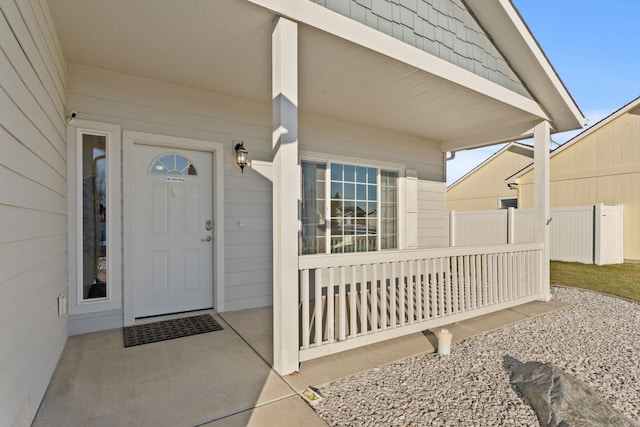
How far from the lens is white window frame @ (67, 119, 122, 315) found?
9.82ft

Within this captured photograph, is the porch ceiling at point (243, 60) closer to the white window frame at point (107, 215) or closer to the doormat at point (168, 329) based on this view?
the white window frame at point (107, 215)

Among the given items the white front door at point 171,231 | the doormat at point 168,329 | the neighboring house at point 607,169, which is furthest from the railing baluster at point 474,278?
the neighboring house at point 607,169

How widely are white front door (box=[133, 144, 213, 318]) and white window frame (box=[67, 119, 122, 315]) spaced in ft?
0.63

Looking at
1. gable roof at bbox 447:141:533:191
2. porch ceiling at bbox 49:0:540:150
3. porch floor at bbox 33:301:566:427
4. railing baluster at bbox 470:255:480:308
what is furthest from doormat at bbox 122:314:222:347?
gable roof at bbox 447:141:533:191

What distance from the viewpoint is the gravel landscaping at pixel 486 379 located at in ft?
6.29

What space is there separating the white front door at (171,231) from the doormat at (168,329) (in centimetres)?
25

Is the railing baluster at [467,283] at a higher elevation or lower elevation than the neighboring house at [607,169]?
lower

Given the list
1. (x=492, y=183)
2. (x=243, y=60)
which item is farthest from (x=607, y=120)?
(x=243, y=60)

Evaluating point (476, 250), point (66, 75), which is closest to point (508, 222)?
point (476, 250)

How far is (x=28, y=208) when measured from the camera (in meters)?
1.84

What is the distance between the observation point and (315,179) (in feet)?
15.0

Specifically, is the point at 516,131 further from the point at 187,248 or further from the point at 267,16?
the point at 187,248

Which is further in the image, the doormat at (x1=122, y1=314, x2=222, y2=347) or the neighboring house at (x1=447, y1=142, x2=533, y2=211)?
the neighboring house at (x1=447, y1=142, x2=533, y2=211)

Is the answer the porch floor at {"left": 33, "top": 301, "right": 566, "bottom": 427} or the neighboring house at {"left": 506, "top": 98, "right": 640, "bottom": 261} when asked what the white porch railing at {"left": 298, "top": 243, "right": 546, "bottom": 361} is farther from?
the neighboring house at {"left": 506, "top": 98, "right": 640, "bottom": 261}
